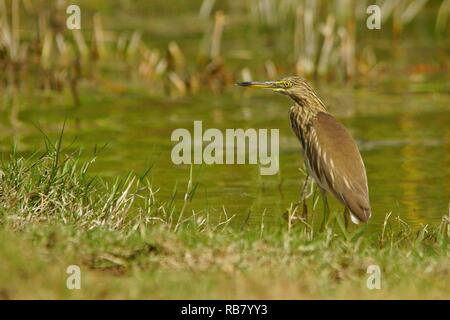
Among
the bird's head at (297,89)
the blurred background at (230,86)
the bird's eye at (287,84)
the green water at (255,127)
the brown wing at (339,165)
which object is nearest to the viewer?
the brown wing at (339,165)

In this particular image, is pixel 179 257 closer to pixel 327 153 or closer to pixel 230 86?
pixel 327 153

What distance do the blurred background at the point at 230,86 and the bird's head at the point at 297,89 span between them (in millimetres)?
913

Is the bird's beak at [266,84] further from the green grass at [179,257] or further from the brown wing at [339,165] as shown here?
the green grass at [179,257]

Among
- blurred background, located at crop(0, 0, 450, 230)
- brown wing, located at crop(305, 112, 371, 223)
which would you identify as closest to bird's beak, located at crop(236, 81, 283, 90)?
brown wing, located at crop(305, 112, 371, 223)

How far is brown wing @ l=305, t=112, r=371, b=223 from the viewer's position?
7.54 m

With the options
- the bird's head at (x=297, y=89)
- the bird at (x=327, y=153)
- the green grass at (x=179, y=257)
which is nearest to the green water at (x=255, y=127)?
the bird at (x=327, y=153)

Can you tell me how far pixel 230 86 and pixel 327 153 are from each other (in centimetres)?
705

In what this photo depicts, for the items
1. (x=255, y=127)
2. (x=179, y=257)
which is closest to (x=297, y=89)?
(x=179, y=257)

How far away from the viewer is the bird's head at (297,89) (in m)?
8.55

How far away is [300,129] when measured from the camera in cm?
848

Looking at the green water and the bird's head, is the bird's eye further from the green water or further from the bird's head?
the green water
